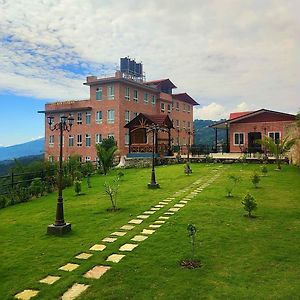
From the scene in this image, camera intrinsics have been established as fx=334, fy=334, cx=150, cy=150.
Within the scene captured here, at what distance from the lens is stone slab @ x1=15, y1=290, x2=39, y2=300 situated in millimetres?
4918

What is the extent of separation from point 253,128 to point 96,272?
2906 cm

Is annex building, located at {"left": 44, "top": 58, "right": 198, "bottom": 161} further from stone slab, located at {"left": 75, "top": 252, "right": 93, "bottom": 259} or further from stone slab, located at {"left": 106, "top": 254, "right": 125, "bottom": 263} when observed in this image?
stone slab, located at {"left": 106, "top": 254, "right": 125, "bottom": 263}

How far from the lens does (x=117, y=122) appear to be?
37531mm

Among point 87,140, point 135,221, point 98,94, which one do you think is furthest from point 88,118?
point 135,221

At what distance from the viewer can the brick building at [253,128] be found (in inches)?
1212

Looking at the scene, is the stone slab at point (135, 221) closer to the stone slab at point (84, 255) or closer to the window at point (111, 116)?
the stone slab at point (84, 255)

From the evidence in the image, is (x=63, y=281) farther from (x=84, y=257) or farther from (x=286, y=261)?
(x=286, y=261)

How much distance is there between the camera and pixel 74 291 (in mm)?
5055

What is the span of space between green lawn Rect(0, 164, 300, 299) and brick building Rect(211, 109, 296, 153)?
20.0 meters

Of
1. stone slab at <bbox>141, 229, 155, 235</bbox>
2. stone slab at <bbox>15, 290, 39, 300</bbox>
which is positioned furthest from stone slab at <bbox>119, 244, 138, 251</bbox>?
stone slab at <bbox>15, 290, 39, 300</bbox>

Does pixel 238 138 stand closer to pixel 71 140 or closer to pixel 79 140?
pixel 79 140

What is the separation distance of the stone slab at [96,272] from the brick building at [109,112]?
84.0 ft

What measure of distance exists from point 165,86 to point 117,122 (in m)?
13.9

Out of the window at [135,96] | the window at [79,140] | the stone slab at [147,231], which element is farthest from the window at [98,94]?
the stone slab at [147,231]
